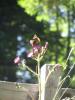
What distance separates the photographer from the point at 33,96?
319cm

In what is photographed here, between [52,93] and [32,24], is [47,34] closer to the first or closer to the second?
[32,24]

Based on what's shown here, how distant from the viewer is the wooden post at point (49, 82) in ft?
10.4

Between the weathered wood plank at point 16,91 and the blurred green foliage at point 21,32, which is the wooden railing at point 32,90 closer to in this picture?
the weathered wood plank at point 16,91

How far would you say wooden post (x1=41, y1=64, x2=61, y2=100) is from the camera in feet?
10.4

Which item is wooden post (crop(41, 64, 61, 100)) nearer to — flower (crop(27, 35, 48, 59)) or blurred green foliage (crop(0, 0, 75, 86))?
flower (crop(27, 35, 48, 59))

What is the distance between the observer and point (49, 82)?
3209mm

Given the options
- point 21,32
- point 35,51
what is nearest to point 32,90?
point 35,51

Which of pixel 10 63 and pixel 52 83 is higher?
pixel 52 83

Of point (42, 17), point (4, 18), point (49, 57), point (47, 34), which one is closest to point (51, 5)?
point (42, 17)

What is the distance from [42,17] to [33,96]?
10.5 m

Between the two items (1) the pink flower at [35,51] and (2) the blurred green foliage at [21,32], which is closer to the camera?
(1) the pink flower at [35,51]

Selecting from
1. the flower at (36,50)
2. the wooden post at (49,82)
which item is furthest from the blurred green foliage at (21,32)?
the flower at (36,50)

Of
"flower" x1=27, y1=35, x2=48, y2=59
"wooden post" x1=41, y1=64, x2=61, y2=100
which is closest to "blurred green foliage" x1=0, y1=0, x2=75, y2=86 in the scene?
"wooden post" x1=41, y1=64, x2=61, y2=100

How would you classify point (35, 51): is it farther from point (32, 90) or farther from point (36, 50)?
point (32, 90)
